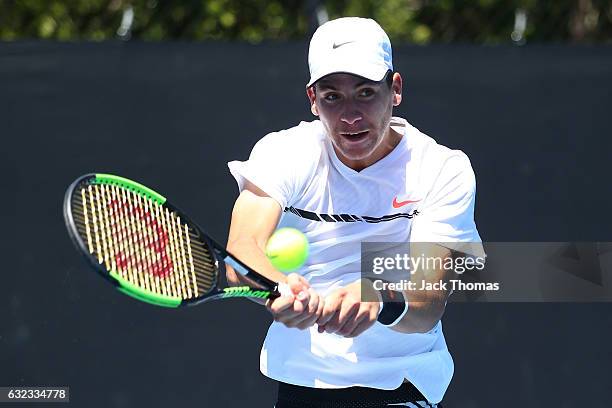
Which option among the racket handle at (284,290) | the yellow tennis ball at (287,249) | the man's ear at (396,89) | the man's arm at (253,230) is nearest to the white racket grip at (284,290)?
the racket handle at (284,290)

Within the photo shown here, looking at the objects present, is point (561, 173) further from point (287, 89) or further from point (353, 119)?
point (353, 119)

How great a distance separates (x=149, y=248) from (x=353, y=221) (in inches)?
21.1

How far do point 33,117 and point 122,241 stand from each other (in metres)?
1.50

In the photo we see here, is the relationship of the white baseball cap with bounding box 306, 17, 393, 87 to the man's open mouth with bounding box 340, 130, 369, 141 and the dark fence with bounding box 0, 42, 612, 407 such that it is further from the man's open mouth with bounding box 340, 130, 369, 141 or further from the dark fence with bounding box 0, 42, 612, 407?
the dark fence with bounding box 0, 42, 612, 407

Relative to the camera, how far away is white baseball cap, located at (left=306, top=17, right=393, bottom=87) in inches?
108

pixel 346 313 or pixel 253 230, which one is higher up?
pixel 253 230

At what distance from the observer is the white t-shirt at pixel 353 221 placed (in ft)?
9.53

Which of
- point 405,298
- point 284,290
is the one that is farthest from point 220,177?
point 284,290

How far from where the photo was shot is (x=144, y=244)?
2.71 metres

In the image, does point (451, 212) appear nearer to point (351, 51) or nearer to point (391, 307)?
point (391, 307)

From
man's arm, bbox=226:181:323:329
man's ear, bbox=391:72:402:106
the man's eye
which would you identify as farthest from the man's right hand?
man's ear, bbox=391:72:402:106

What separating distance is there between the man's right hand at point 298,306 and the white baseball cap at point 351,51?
54 centimetres

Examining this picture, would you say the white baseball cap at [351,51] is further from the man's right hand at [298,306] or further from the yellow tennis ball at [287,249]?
the man's right hand at [298,306]

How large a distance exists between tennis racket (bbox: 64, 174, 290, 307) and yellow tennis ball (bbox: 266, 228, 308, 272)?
163 mm
